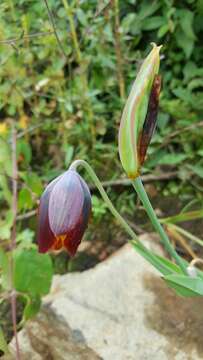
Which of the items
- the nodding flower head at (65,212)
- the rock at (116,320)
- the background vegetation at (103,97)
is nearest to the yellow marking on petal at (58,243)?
the nodding flower head at (65,212)

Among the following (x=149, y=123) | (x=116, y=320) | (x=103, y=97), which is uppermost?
(x=149, y=123)

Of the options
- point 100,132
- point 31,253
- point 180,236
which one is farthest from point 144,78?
point 100,132

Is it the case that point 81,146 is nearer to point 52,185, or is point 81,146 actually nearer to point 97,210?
point 97,210

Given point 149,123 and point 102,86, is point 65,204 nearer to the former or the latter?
point 149,123

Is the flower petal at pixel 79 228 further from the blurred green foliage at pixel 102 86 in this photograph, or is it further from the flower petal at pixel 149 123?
the blurred green foliage at pixel 102 86

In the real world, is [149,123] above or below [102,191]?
above

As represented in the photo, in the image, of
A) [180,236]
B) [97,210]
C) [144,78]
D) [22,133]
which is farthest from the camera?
[22,133]

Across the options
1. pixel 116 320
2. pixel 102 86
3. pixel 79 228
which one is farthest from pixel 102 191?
pixel 102 86
